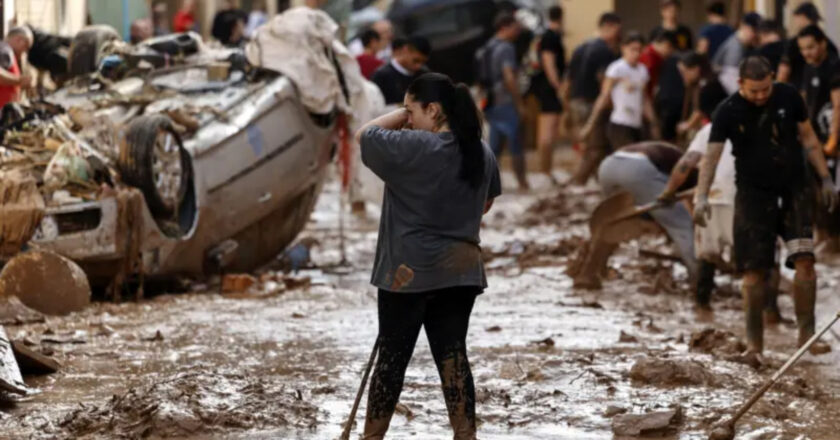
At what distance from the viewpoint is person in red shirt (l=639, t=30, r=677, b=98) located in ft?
68.6

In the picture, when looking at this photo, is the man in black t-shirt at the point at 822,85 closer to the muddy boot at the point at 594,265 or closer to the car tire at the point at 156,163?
the muddy boot at the point at 594,265

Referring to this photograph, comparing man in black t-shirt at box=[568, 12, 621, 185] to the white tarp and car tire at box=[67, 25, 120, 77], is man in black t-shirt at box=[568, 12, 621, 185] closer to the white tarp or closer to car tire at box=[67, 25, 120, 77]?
the white tarp

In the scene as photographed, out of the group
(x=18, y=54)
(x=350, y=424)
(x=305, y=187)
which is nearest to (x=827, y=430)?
(x=350, y=424)

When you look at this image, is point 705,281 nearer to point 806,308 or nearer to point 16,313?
point 806,308

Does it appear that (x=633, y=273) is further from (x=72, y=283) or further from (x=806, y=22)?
(x=72, y=283)

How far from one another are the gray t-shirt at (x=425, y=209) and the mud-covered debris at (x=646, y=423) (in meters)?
1.19

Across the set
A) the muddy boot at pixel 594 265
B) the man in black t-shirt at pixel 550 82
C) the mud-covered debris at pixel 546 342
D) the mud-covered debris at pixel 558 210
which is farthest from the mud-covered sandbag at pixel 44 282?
the man in black t-shirt at pixel 550 82

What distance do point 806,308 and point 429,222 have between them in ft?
14.2

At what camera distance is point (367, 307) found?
41.0 feet

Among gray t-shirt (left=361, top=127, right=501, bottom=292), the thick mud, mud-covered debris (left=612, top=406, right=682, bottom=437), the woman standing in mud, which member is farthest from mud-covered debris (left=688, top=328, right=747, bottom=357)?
gray t-shirt (left=361, top=127, right=501, bottom=292)

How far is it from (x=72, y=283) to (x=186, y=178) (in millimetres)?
1597

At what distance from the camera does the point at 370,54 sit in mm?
19500

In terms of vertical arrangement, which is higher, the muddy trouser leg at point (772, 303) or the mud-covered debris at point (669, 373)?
the mud-covered debris at point (669, 373)

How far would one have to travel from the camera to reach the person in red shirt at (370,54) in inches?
748
